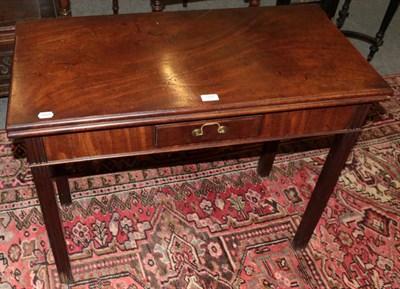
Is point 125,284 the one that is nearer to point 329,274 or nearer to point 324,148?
point 329,274

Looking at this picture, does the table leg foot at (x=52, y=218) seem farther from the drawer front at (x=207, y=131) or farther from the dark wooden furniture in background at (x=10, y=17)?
the dark wooden furniture in background at (x=10, y=17)

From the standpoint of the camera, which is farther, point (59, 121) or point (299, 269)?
point (299, 269)

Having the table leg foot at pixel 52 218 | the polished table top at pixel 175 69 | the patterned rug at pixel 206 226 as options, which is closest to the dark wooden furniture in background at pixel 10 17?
the patterned rug at pixel 206 226

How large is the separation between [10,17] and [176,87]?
1.56 m

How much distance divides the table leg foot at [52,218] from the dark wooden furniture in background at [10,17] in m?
1.27

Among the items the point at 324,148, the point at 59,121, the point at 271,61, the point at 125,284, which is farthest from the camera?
the point at 324,148

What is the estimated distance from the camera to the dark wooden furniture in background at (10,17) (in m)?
2.59

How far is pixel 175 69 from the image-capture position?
1.69m

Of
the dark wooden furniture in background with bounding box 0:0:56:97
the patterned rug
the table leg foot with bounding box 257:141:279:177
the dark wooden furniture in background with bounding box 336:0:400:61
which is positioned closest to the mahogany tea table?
the patterned rug

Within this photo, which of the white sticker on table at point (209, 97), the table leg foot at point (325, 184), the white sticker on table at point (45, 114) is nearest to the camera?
the white sticker on table at point (45, 114)

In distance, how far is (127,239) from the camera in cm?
227

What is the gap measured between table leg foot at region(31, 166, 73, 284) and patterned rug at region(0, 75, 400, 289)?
5.1 inches

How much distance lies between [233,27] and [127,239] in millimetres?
1130

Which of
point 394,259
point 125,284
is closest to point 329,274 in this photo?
point 394,259
